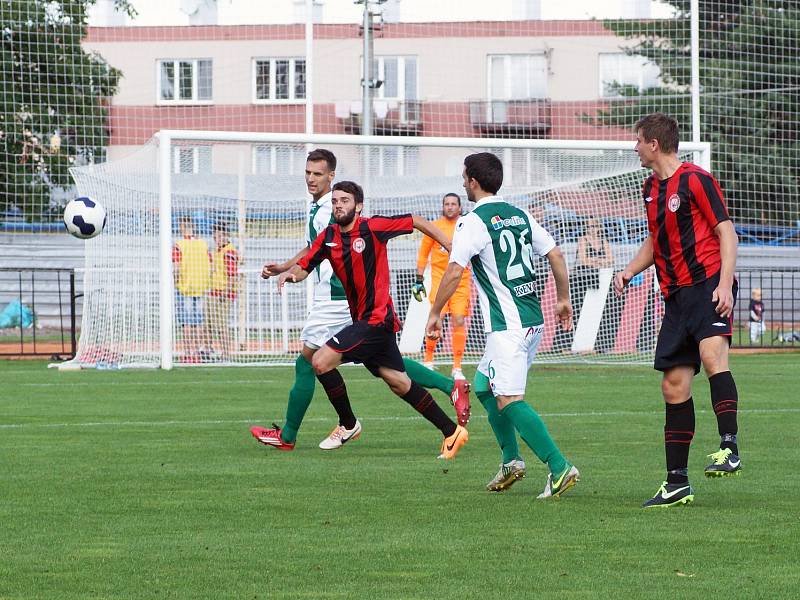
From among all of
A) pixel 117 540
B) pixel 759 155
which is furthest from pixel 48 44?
pixel 117 540

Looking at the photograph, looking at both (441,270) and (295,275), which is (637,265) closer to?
(295,275)

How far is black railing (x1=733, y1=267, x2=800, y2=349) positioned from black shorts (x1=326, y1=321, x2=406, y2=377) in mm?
13336

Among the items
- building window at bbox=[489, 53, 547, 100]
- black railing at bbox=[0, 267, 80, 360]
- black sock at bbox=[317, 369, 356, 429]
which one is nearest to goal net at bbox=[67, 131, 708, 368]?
black railing at bbox=[0, 267, 80, 360]

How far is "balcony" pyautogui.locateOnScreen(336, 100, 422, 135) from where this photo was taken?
2672 centimetres

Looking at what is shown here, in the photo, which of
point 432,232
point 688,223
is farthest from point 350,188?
point 688,223

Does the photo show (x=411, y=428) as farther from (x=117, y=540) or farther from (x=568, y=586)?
(x=568, y=586)

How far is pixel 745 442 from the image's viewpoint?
9.50 m

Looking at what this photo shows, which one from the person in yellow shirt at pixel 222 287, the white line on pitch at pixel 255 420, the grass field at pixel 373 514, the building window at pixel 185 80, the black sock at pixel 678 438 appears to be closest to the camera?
the grass field at pixel 373 514

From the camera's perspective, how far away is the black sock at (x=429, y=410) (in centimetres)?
886

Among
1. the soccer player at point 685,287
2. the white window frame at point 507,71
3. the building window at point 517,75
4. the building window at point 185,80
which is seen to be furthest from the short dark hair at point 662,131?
the building window at point 517,75

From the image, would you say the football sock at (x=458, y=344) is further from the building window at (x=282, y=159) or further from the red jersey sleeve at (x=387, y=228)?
the red jersey sleeve at (x=387, y=228)

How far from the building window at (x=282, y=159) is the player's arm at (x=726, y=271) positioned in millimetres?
12983

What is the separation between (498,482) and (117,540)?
7.32ft

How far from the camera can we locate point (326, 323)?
9680mm
